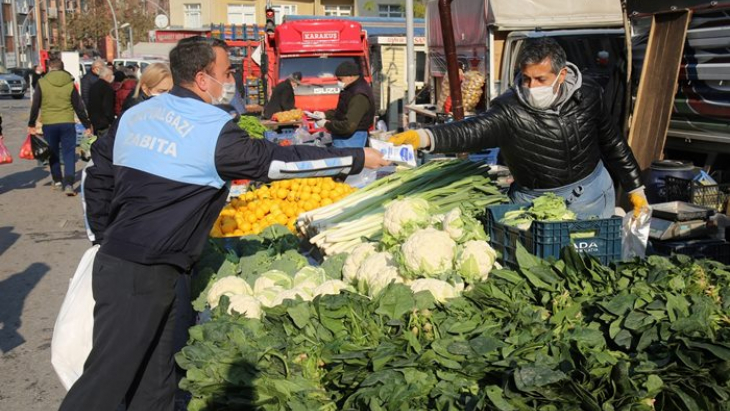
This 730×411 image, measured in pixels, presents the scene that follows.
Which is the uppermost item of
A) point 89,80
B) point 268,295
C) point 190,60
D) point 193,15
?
point 193,15

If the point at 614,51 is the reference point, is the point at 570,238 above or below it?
below

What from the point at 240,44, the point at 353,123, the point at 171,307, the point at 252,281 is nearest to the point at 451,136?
the point at 252,281

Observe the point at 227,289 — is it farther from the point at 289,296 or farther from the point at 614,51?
the point at 614,51

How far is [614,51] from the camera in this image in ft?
33.2

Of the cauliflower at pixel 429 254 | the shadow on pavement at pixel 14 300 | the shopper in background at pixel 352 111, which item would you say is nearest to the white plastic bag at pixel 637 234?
the cauliflower at pixel 429 254

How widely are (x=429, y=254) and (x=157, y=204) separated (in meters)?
1.33

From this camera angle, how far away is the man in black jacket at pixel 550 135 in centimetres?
414

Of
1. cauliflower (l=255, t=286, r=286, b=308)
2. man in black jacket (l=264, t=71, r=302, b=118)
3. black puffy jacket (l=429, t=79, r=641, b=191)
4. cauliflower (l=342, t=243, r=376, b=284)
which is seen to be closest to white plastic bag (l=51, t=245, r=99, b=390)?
cauliflower (l=255, t=286, r=286, b=308)

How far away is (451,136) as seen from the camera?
4.30m

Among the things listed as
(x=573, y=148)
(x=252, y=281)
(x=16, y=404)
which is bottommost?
(x=16, y=404)

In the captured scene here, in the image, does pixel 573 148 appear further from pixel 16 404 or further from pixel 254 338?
pixel 16 404

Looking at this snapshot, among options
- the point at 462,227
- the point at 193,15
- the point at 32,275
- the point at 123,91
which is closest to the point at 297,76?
the point at 123,91

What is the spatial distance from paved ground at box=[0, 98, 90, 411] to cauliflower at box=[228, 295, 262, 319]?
1938 mm

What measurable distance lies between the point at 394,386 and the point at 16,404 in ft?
11.1
